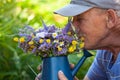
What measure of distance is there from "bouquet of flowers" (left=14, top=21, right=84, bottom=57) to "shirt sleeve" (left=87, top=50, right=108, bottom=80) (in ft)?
1.58

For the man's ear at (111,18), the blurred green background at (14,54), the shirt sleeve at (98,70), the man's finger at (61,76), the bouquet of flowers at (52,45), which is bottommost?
the blurred green background at (14,54)

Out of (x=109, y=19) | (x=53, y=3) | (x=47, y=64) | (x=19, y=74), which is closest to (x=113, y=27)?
(x=109, y=19)

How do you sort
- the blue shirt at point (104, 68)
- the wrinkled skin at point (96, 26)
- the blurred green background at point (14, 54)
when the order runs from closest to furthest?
the wrinkled skin at point (96, 26)
the blue shirt at point (104, 68)
the blurred green background at point (14, 54)

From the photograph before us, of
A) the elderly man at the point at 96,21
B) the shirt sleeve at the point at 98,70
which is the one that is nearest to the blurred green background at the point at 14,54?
the shirt sleeve at the point at 98,70

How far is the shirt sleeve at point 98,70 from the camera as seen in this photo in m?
3.40

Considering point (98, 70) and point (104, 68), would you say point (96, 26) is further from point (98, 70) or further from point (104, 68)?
point (98, 70)

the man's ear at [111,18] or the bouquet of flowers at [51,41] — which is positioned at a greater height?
the man's ear at [111,18]

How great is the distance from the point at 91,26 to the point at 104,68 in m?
0.47

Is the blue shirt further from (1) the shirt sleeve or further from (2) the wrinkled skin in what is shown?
(2) the wrinkled skin

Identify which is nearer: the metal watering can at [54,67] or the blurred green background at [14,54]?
the metal watering can at [54,67]

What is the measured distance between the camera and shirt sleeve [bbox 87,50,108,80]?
3.40 m

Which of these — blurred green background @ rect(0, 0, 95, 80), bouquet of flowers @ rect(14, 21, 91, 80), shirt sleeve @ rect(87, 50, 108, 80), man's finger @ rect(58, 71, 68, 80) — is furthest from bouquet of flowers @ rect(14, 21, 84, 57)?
blurred green background @ rect(0, 0, 95, 80)

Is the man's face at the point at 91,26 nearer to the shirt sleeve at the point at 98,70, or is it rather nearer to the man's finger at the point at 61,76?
the man's finger at the point at 61,76

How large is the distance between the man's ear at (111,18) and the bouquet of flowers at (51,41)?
0.22 meters
